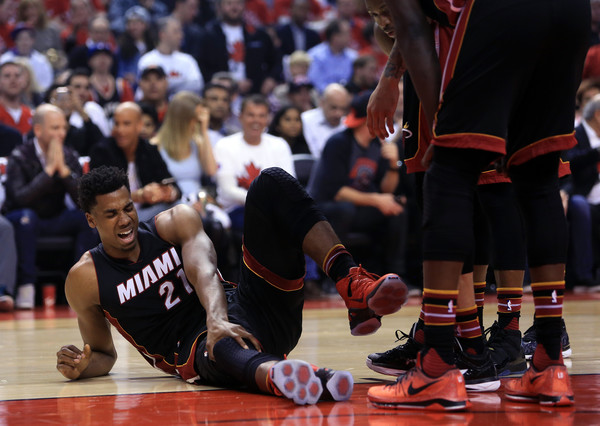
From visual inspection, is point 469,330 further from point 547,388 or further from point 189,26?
point 189,26

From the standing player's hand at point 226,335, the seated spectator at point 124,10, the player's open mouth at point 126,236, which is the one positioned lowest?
the standing player's hand at point 226,335

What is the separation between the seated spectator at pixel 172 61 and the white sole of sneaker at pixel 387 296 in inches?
279

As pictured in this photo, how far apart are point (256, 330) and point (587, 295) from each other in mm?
4566

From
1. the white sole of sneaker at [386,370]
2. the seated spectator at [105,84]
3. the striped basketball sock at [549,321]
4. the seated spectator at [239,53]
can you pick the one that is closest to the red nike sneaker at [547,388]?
the striped basketball sock at [549,321]

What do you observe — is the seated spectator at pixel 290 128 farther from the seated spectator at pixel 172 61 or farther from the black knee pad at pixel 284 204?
the black knee pad at pixel 284 204

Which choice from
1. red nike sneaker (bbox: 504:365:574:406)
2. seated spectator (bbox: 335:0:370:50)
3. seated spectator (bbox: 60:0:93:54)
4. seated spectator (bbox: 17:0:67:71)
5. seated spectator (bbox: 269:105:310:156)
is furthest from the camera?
seated spectator (bbox: 335:0:370:50)

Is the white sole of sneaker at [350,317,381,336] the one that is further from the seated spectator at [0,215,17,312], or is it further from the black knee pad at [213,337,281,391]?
the seated spectator at [0,215,17,312]

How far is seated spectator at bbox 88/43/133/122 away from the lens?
353 inches

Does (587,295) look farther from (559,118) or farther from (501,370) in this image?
(559,118)

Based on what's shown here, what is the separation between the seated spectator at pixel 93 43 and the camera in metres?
9.48

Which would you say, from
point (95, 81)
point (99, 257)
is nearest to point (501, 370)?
point (99, 257)

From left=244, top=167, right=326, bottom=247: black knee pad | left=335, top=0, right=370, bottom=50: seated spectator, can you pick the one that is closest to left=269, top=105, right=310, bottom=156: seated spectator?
left=335, top=0, right=370, bottom=50: seated spectator

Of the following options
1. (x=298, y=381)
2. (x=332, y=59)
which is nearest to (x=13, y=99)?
(x=332, y=59)

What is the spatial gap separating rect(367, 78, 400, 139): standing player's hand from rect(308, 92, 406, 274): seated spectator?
399 centimetres
